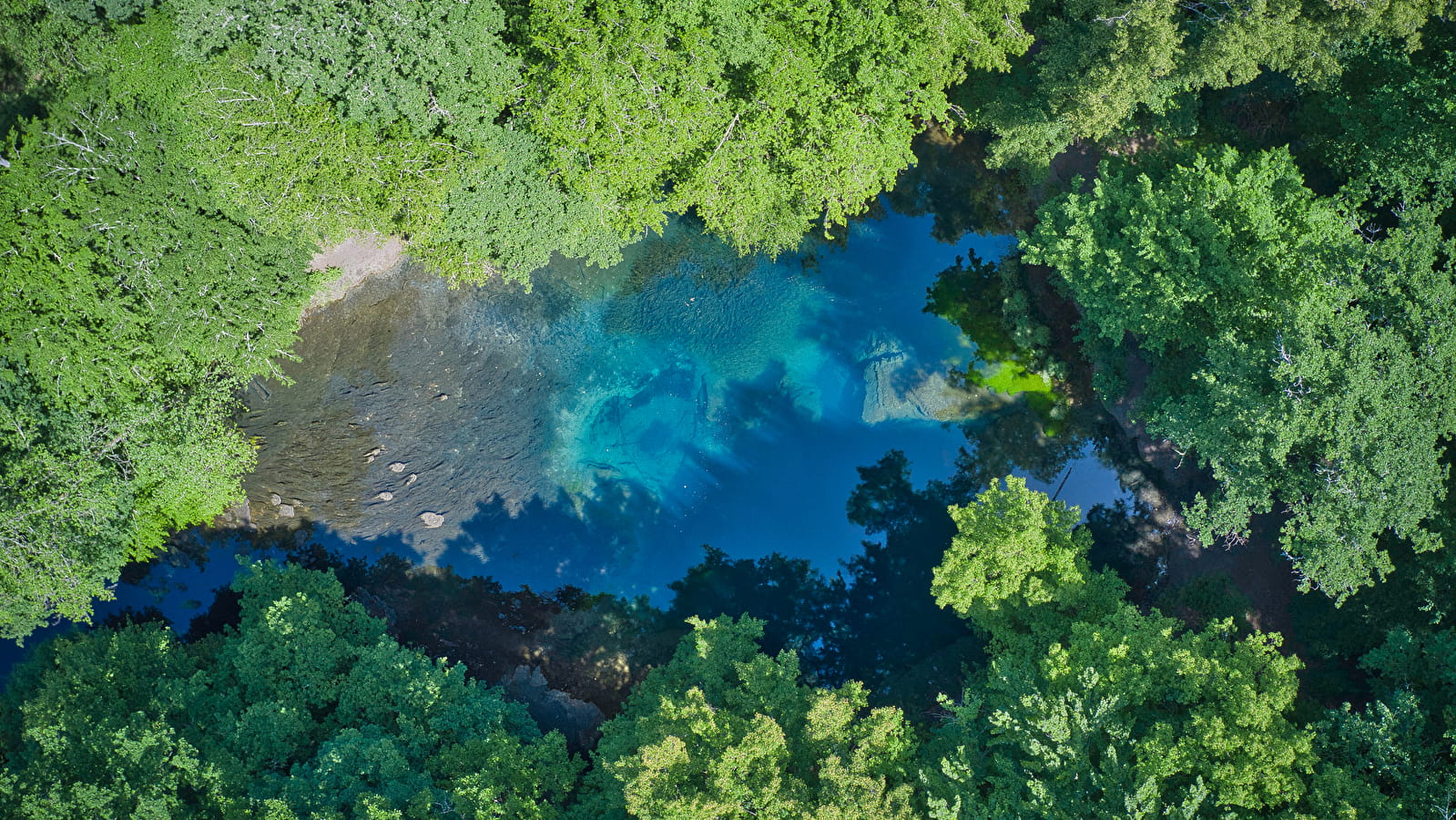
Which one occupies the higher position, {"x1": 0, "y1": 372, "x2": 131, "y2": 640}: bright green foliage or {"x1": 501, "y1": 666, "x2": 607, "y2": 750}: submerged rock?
{"x1": 0, "y1": 372, "x2": 131, "y2": 640}: bright green foliage

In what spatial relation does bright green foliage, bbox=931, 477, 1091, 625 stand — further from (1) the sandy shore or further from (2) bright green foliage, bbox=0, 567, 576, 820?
(1) the sandy shore

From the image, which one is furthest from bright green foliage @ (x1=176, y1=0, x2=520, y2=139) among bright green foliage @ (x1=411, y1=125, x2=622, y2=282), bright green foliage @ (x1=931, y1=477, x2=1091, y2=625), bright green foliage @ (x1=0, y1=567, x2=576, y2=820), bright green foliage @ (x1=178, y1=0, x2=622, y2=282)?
bright green foliage @ (x1=931, y1=477, x2=1091, y2=625)

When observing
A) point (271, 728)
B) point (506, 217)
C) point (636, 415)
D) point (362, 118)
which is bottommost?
point (271, 728)

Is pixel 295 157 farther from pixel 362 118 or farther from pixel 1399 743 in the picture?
pixel 1399 743

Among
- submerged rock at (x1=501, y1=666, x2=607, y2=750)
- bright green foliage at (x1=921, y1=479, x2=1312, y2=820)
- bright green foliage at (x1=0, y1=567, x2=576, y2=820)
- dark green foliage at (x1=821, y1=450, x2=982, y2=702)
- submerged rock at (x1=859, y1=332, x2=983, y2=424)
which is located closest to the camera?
bright green foliage at (x1=921, y1=479, x2=1312, y2=820)

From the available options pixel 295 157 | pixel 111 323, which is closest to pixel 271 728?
pixel 111 323

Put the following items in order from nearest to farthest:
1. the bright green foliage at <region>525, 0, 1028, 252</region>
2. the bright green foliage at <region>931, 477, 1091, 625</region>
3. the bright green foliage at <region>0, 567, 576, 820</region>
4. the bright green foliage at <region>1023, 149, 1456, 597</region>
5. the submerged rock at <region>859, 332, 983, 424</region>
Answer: the bright green foliage at <region>1023, 149, 1456, 597</region>, the bright green foliage at <region>525, 0, 1028, 252</region>, the bright green foliage at <region>0, 567, 576, 820</region>, the bright green foliage at <region>931, 477, 1091, 625</region>, the submerged rock at <region>859, 332, 983, 424</region>

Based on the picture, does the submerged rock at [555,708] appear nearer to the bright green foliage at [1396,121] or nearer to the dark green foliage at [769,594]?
the dark green foliage at [769,594]

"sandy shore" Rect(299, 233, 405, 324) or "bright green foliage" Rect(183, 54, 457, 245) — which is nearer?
"bright green foliage" Rect(183, 54, 457, 245)
